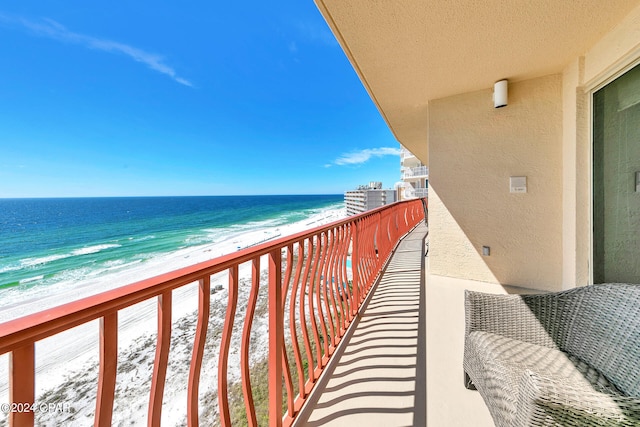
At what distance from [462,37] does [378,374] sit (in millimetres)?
2577

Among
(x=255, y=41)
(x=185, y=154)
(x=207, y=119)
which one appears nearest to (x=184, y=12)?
(x=255, y=41)

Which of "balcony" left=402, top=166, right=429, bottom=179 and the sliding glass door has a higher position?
"balcony" left=402, top=166, right=429, bottom=179

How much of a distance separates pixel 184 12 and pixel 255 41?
13.8 ft

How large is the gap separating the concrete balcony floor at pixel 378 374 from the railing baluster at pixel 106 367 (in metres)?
1.04

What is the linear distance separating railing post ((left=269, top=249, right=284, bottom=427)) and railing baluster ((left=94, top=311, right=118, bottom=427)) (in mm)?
625

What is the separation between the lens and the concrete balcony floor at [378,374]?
1363mm

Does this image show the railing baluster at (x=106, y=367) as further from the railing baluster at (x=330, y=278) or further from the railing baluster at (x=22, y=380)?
the railing baluster at (x=330, y=278)

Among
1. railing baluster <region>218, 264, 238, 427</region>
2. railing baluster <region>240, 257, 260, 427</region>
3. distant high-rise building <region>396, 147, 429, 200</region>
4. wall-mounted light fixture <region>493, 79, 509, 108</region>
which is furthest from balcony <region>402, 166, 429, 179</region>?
railing baluster <region>218, 264, 238, 427</region>

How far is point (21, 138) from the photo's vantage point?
29094 mm

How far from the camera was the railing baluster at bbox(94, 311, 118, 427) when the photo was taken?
0.57 m

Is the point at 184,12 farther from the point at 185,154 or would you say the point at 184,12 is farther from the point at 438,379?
the point at 185,154

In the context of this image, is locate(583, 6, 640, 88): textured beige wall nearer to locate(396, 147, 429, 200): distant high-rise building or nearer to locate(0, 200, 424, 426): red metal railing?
locate(0, 200, 424, 426): red metal railing

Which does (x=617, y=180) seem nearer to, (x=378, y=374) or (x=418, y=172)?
(x=378, y=374)

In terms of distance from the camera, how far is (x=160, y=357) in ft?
2.39
